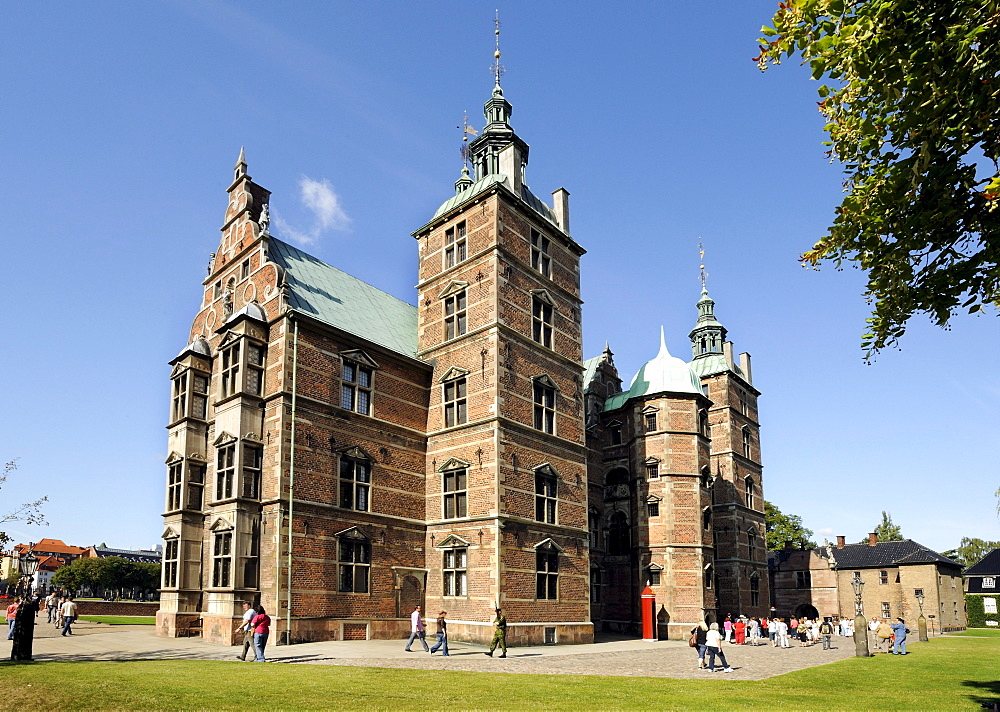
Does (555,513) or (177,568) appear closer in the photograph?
(177,568)

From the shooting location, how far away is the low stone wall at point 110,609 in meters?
40.1

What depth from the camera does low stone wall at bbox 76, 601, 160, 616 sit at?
40.1 metres

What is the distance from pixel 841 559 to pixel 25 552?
65.3 m

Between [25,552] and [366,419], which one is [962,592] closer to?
[366,419]

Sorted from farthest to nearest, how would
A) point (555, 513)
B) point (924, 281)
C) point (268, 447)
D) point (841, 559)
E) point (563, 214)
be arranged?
point (841, 559) < point (563, 214) < point (555, 513) < point (268, 447) < point (924, 281)

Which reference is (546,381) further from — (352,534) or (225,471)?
(225,471)

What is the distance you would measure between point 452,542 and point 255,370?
10.4m

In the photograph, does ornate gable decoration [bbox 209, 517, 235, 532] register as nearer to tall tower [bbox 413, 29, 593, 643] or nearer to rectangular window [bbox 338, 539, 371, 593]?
rectangular window [bbox 338, 539, 371, 593]

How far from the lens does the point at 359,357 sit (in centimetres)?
3012

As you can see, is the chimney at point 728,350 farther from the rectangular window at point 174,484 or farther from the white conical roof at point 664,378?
the rectangular window at point 174,484

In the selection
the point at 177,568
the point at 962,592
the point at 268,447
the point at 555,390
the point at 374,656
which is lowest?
the point at 962,592

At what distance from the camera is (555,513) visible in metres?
32.5

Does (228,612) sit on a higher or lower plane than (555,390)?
lower

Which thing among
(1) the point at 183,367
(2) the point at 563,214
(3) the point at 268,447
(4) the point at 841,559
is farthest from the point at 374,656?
(4) the point at 841,559
